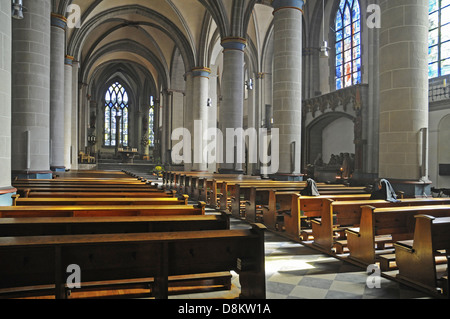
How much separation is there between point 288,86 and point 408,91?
197 inches

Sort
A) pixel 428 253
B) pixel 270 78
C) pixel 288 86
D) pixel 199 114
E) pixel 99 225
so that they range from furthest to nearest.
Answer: pixel 270 78 < pixel 199 114 < pixel 288 86 < pixel 428 253 < pixel 99 225

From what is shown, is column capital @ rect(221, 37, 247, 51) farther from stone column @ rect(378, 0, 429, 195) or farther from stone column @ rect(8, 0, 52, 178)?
stone column @ rect(378, 0, 429, 195)

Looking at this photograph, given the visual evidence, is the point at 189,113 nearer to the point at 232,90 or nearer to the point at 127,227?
the point at 232,90

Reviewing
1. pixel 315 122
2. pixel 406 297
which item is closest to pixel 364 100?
pixel 315 122

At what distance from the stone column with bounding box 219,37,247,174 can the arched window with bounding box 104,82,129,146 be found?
27.4 metres

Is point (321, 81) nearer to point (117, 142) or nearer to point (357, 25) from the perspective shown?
point (357, 25)

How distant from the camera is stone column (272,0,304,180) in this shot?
1195 centimetres

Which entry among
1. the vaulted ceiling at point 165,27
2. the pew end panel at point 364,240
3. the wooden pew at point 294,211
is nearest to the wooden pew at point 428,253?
the pew end panel at point 364,240

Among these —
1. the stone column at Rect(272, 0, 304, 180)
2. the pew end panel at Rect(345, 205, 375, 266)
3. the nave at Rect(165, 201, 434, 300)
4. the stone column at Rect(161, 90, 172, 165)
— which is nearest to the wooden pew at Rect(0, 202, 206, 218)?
the nave at Rect(165, 201, 434, 300)

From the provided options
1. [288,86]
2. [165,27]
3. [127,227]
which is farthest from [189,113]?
[127,227]

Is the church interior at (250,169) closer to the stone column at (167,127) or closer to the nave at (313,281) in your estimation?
the nave at (313,281)

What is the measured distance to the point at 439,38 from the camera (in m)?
14.4

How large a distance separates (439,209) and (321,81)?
16242 mm

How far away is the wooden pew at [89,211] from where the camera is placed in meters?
3.88
